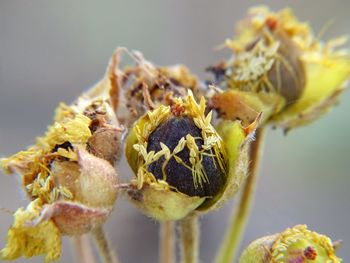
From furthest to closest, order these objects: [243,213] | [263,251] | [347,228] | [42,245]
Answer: [347,228] → [243,213] → [263,251] → [42,245]

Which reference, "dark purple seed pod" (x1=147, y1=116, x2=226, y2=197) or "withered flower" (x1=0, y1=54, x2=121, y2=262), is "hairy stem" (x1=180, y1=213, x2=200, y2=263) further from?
"withered flower" (x1=0, y1=54, x2=121, y2=262)

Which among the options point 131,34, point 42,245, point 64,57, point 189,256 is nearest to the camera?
point 42,245

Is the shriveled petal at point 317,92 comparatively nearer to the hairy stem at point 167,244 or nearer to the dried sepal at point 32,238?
the hairy stem at point 167,244

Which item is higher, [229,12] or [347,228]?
[229,12]

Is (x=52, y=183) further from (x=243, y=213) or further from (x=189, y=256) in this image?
(x=243, y=213)

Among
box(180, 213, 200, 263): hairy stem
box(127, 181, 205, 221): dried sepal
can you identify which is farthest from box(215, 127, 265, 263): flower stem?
box(127, 181, 205, 221): dried sepal

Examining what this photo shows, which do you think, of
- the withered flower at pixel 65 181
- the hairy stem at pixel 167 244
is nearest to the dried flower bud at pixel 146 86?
the withered flower at pixel 65 181

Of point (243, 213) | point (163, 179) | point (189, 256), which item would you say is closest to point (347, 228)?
point (243, 213)

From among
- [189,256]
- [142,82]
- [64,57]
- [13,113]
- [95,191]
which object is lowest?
[189,256]
